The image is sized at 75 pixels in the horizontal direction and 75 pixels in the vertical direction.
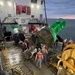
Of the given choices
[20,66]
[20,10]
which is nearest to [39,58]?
[20,66]

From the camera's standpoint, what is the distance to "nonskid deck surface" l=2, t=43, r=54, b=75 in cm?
1397

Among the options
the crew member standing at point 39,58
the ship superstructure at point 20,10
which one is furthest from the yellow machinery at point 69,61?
the ship superstructure at point 20,10

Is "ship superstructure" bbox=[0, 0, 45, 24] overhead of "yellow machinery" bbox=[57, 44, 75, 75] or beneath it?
overhead

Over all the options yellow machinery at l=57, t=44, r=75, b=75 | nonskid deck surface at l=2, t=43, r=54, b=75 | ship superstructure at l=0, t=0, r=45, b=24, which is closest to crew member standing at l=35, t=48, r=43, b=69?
nonskid deck surface at l=2, t=43, r=54, b=75

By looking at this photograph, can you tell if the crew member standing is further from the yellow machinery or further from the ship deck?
the yellow machinery

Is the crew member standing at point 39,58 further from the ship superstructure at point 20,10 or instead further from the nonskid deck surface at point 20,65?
the ship superstructure at point 20,10

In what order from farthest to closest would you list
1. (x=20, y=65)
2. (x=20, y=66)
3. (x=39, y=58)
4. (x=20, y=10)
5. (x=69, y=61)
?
1. (x=20, y=10)
2. (x=20, y=65)
3. (x=20, y=66)
4. (x=39, y=58)
5. (x=69, y=61)

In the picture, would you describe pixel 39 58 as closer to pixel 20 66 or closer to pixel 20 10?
pixel 20 66

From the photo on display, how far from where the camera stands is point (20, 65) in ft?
51.4

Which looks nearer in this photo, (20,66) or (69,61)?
(69,61)

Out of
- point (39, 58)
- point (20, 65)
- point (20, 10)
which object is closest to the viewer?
point (39, 58)

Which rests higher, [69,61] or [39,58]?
[69,61]

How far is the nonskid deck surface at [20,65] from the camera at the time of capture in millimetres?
13966

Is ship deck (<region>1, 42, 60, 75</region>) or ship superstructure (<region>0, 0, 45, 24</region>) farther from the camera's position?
ship superstructure (<region>0, 0, 45, 24</region>)
